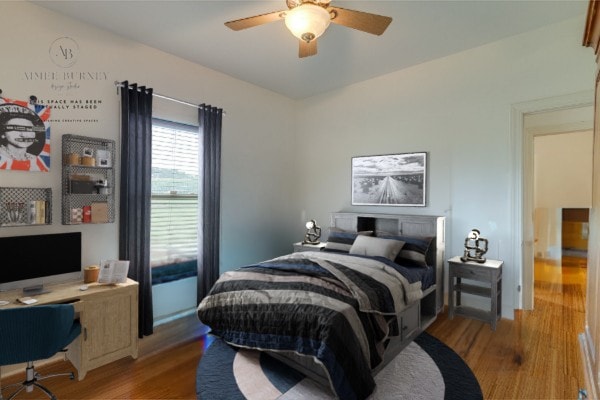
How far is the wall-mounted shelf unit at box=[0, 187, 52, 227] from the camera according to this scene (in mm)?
2430

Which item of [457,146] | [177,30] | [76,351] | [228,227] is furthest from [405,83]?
[76,351]

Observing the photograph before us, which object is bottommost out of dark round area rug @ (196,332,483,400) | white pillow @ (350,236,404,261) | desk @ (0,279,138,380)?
dark round area rug @ (196,332,483,400)

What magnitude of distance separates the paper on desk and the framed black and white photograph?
3.01 m

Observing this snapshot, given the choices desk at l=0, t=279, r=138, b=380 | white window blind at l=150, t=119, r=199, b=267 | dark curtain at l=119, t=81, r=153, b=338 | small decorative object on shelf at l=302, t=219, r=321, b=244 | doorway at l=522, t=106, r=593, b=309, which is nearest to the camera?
desk at l=0, t=279, r=138, b=380

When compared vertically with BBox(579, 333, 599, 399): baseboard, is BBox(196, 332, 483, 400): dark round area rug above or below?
below

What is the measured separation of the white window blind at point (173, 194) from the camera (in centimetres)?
346

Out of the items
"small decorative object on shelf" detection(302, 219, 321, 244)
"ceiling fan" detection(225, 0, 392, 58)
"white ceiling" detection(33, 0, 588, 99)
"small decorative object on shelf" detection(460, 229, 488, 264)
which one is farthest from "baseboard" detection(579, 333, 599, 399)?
"small decorative object on shelf" detection(302, 219, 321, 244)

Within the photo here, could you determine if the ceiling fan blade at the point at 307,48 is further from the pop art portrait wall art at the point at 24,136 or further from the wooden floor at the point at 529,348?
the wooden floor at the point at 529,348

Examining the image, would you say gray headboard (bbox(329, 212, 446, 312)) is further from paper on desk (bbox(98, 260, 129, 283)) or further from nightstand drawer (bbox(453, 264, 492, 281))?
paper on desk (bbox(98, 260, 129, 283))

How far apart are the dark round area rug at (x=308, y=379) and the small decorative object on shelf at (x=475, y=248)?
1070 millimetres

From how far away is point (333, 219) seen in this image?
4.46m

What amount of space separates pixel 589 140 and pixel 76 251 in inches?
316

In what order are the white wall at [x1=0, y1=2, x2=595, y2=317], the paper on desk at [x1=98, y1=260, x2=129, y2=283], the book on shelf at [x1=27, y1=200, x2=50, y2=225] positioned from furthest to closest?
the white wall at [x1=0, y1=2, x2=595, y2=317], the paper on desk at [x1=98, y1=260, x2=129, y2=283], the book on shelf at [x1=27, y1=200, x2=50, y2=225]

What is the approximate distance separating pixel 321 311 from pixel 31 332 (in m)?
1.79
